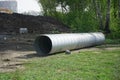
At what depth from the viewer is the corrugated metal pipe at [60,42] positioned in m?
13.3

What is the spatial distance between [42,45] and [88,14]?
16.7 metres

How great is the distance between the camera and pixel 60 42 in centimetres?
1364

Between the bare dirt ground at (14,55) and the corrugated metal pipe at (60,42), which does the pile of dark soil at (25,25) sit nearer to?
the bare dirt ground at (14,55)

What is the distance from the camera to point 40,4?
132 ft

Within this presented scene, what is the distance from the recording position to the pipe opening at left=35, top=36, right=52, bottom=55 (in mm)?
13934

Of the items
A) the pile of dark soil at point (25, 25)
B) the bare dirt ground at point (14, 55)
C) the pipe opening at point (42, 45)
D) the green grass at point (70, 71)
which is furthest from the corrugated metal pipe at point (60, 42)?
the pile of dark soil at point (25, 25)

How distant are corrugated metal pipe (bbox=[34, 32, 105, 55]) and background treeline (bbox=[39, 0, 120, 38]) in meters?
8.11

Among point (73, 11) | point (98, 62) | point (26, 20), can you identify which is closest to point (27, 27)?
point (26, 20)

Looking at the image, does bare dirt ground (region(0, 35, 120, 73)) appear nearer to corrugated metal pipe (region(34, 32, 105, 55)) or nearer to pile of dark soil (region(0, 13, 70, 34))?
corrugated metal pipe (region(34, 32, 105, 55))

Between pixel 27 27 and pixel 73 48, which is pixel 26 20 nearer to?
pixel 27 27

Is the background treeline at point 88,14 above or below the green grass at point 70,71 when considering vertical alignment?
above

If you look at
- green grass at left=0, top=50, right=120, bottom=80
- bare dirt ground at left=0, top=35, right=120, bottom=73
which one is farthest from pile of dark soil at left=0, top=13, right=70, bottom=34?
green grass at left=0, top=50, right=120, bottom=80

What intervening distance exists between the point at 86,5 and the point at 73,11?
2308 millimetres

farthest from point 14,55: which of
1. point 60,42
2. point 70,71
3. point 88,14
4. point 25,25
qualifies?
point 88,14
